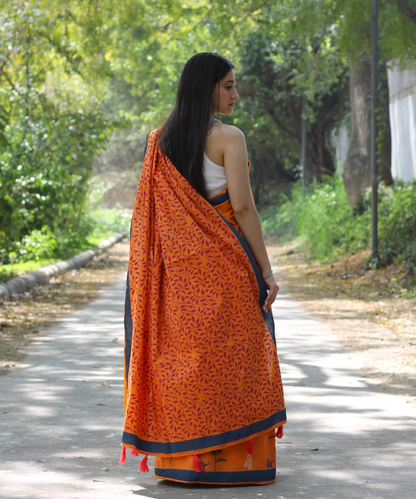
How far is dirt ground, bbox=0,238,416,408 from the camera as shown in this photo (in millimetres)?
6534

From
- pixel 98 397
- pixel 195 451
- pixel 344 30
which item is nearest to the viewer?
pixel 195 451

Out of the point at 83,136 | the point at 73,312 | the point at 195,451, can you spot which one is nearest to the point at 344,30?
the point at 73,312

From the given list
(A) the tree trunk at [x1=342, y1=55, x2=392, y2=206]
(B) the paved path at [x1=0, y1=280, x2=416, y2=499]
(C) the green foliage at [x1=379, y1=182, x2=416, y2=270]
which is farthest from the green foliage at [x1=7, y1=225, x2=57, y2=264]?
(B) the paved path at [x1=0, y1=280, x2=416, y2=499]

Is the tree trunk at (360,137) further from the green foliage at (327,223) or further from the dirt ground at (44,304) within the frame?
the dirt ground at (44,304)

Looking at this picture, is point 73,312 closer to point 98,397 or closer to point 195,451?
point 98,397

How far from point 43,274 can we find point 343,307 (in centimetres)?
481

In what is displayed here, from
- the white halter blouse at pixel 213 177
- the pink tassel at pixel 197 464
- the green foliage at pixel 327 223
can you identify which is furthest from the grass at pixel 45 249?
the pink tassel at pixel 197 464

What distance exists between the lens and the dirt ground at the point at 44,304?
292 inches

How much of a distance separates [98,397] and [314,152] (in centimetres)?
2094

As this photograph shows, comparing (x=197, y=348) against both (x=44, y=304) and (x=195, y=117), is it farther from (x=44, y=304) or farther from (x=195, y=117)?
(x=44, y=304)

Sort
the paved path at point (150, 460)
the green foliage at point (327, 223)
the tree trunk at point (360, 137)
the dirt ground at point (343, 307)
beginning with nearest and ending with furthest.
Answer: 1. the paved path at point (150, 460)
2. the dirt ground at point (343, 307)
3. the green foliage at point (327, 223)
4. the tree trunk at point (360, 137)

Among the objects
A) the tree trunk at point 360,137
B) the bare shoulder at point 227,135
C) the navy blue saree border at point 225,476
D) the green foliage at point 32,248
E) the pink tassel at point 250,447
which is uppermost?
the tree trunk at point 360,137

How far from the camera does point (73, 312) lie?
973 cm

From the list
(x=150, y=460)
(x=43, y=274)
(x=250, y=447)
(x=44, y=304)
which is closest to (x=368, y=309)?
(x=44, y=304)
